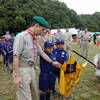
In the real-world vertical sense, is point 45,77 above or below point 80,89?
above

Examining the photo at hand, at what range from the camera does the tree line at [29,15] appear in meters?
35.0

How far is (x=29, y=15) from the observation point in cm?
3928

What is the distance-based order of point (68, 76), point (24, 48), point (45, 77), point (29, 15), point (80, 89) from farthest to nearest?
point (29, 15), point (80, 89), point (45, 77), point (68, 76), point (24, 48)

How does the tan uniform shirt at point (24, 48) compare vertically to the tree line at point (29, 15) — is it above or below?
below

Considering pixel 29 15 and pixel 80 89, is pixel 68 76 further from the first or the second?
pixel 29 15

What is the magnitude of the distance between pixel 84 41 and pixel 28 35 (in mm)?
10750

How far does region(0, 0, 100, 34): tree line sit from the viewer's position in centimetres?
3498

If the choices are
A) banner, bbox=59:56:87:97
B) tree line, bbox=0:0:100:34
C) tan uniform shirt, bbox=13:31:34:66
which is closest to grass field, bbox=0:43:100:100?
banner, bbox=59:56:87:97

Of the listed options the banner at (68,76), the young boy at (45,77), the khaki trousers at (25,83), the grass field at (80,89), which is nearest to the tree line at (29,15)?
the grass field at (80,89)

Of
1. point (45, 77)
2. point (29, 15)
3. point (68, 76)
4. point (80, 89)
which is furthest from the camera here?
point (29, 15)

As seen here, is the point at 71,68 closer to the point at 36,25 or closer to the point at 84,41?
the point at 36,25

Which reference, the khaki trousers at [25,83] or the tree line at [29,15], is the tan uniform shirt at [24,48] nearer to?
the khaki trousers at [25,83]

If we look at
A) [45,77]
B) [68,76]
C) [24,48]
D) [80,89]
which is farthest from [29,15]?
[24,48]

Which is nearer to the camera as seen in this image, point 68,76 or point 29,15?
point 68,76
